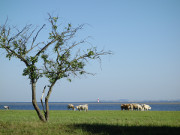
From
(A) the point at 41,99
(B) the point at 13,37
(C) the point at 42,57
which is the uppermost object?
(B) the point at 13,37

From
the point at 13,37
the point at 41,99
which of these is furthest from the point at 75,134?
the point at 13,37

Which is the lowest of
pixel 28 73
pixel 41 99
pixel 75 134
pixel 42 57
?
pixel 75 134

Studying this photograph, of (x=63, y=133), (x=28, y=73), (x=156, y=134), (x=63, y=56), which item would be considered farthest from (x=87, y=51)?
(x=156, y=134)

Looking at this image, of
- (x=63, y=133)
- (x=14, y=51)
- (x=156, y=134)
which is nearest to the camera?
(x=156, y=134)

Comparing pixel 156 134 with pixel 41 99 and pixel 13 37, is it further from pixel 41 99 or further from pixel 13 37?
pixel 13 37

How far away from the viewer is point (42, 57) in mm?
18391

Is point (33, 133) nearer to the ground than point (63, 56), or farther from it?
nearer to the ground

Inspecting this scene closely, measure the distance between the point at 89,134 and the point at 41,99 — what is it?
23.6 feet

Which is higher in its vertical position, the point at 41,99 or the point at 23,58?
the point at 23,58

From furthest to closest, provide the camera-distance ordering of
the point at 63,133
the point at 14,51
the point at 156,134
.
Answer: the point at 14,51 < the point at 63,133 < the point at 156,134

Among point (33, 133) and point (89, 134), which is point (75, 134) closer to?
point (89, 134)

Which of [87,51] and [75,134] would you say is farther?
[87,51]

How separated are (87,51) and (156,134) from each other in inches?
329

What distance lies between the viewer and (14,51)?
1798 cm
